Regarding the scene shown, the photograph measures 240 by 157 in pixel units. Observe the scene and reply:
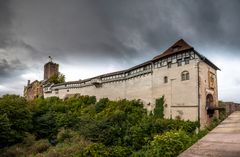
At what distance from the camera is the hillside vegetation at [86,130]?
17.2 metres

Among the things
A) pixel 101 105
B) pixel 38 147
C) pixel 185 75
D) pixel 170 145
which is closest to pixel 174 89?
pixel 185 75

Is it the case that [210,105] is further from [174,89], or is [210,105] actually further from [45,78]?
[45,78]

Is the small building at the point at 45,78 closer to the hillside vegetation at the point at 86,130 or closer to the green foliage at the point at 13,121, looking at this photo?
the hillside vegetation at the point at 86,130

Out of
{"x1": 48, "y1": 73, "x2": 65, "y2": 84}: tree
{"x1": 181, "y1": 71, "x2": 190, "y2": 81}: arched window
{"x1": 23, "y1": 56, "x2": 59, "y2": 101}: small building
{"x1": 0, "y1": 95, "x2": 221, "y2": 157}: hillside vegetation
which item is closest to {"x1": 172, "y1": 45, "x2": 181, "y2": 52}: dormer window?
{"x1": 181, "y1": 71, "x2": 190, "y2": 81}: arched window

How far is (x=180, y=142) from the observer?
9.09 metres

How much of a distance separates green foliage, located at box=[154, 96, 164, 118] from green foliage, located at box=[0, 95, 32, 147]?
15.4 meters

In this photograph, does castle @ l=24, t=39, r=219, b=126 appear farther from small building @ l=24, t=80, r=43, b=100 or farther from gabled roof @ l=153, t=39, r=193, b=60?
small building @ l=24, t=80, r=43, b=100

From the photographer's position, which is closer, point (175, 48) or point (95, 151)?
point (95, 151)

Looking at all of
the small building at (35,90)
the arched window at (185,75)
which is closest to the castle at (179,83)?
the arched window at (185,75)

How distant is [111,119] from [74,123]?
728cm

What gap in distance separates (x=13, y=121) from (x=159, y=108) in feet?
55.5

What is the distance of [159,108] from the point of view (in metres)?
24.2

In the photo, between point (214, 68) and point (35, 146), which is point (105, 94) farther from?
point (214, 68)

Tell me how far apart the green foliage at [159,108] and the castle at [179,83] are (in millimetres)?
416
